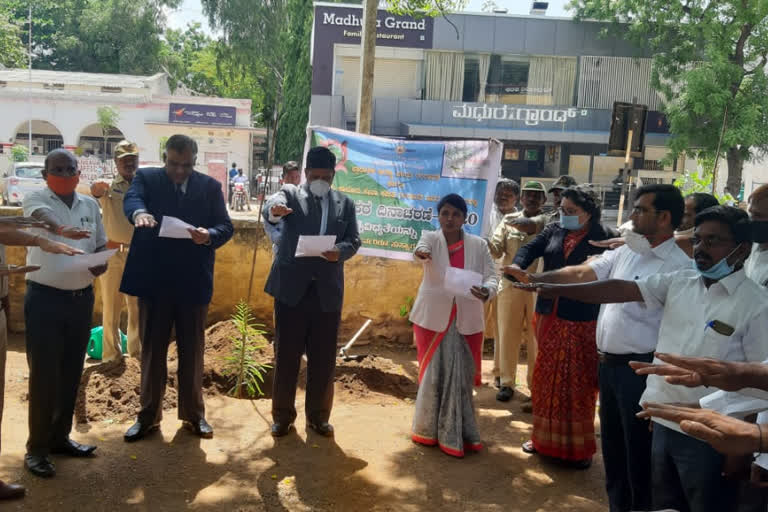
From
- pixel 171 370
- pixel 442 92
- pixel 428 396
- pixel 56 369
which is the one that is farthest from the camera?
pixel 442 92

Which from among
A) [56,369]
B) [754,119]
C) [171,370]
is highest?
[754,119]

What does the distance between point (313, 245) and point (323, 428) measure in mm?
1385

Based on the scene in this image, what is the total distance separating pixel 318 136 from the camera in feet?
23.2

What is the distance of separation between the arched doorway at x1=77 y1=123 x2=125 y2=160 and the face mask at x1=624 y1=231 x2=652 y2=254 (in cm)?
3286

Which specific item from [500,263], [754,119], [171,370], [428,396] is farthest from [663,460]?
[754,119]

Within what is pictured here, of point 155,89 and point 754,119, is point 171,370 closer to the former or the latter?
point 754,119

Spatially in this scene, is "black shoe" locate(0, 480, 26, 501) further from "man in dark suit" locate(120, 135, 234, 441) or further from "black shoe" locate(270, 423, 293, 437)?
"black shoe" locate(270, 423, 293, 437)

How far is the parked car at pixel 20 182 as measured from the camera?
1924cm

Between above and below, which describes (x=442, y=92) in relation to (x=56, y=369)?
above

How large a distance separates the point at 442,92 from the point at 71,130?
17372mm

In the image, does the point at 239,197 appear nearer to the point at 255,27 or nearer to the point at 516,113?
the point at 516,113

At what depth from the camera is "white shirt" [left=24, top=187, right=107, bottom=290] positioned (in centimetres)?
397

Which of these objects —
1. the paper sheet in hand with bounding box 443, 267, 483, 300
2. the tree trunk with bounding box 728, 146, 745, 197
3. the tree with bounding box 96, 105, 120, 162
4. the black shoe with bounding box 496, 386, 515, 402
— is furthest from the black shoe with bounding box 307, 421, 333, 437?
the tree with bounding box 96, 105, 120, 162

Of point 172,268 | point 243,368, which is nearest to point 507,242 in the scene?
point 243,368
